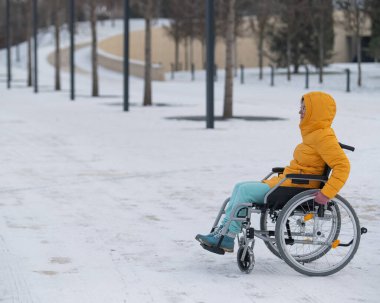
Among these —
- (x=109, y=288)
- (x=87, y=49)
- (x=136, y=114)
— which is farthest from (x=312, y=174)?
(x=87, y=49)

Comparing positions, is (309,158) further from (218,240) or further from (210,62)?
(210,62)

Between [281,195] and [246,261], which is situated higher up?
[281,195]

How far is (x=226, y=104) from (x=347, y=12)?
18397 mm

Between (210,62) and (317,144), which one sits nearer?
(317,144)

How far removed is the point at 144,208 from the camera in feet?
32.7

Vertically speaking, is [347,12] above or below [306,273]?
above

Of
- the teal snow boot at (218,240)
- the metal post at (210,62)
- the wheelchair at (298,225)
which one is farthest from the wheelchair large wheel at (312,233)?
the metal post at (210,62)

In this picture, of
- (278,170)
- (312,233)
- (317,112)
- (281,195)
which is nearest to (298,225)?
(312,233)

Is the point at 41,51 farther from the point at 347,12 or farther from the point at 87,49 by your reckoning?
the point at 347,12

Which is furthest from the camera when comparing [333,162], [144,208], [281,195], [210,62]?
[210,62]

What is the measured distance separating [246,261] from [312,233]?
47 cm

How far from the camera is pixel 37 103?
33.2 m

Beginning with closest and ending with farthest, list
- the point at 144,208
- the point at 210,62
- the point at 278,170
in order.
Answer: the point at 278,170, the point at 144,208, the point at 210,62

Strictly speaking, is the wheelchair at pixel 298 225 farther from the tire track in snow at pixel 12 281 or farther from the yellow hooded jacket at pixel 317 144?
the tire track in snow at pixel 12 281
